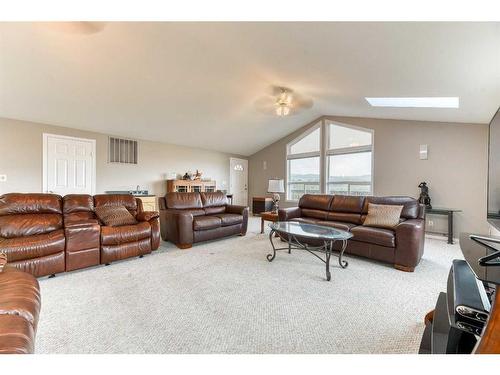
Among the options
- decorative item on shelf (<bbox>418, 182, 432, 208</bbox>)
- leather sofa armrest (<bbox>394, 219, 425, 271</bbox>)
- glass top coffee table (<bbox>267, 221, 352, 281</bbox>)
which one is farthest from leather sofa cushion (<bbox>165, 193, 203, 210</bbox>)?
decorative item on shelf (<bbox>418, 182, 432, 208</bbox>)

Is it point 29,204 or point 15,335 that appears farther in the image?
point 29,204

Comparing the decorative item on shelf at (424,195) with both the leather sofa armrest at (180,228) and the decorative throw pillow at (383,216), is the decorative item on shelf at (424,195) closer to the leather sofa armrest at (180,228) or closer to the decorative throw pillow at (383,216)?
the decorative throw pillow at (383,216)

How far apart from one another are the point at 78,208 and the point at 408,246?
4273 mm

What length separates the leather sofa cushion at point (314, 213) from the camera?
160 inches

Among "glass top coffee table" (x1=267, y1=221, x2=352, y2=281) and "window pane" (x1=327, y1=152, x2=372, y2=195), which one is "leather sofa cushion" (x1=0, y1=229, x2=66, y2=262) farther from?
"window pane" (x1=327, y1=152, x2=372, y2=195)

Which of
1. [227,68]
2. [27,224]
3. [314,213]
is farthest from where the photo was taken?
[314,213]

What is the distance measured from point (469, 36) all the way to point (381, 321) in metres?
2.27

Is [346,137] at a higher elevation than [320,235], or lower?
higher

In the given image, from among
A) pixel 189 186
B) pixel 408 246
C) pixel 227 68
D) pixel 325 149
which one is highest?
pixel 227 68

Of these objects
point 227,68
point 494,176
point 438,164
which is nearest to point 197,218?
point 227,68

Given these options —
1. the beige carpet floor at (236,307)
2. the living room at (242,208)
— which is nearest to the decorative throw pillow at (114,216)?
the living room at (242,208)

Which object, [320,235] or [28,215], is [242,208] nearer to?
[320,235]

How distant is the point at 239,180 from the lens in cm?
789

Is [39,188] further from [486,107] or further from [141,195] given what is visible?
[486,107]
